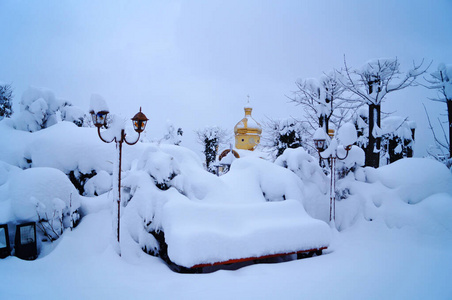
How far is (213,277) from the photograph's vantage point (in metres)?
5.05

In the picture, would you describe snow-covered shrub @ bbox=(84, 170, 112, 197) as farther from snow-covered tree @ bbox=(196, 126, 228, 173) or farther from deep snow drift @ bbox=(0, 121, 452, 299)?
snow-covered tree @ bbox=(196, 126, 228, 173)

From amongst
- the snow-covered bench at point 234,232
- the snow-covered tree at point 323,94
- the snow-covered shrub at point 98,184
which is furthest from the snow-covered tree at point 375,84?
the snow-covered shrub at point 98,184

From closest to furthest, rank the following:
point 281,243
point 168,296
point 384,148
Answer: point 168,296 → point 281,243 → point 384,148

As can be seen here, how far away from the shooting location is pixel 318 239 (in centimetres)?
651

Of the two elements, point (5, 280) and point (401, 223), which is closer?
point (5, 280)

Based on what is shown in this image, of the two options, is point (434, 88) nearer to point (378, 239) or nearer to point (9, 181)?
point (378, 239)

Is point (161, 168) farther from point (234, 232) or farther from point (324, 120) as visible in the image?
point (324, 120)

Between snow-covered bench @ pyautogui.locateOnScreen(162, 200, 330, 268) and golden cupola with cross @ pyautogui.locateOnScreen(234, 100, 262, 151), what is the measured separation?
27511mm

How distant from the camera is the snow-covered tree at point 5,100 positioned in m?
19.2

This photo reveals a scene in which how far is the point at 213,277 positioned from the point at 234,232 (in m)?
1.15

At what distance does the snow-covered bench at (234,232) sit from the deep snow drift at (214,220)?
36 mm

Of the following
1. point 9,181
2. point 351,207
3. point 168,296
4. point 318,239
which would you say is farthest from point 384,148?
point 9,181

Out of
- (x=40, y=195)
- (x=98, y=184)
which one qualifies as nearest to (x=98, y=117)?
(x=40, y=195)

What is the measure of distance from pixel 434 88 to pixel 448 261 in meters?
7.88
